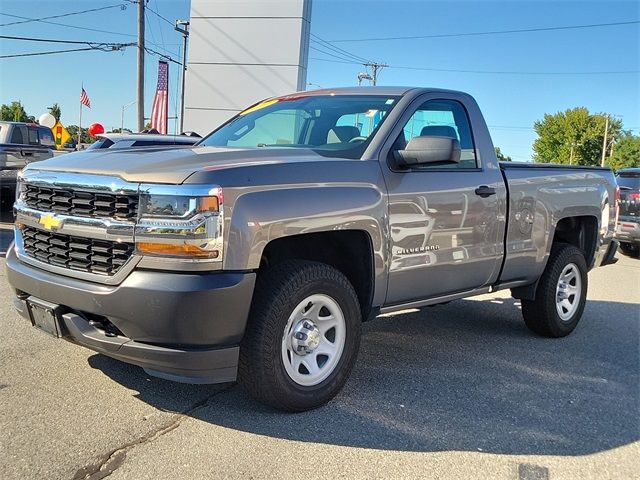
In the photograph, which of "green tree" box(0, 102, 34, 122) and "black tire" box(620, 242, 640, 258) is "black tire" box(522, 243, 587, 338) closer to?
"black tire" box(620, 242, 640, 258)

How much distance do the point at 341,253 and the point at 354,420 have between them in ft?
3.43

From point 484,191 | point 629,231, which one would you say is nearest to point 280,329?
point 484,191

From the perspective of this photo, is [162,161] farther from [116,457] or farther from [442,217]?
[442,217]

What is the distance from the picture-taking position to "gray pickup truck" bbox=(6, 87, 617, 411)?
301 cm

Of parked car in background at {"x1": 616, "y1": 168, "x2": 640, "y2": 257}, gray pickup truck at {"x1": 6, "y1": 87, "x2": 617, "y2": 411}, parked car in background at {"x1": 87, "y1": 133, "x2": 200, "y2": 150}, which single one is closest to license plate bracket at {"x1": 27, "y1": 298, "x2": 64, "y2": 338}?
gray pickup truck at {"x1": 6, "y1": 87, "x2": 617, "y2": 411}

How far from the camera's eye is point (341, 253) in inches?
155

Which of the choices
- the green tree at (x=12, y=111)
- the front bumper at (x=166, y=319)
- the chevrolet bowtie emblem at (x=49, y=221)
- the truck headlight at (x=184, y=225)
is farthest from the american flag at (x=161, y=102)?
the green tree at (x=12, y=111)

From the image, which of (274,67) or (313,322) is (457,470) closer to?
(313,322)

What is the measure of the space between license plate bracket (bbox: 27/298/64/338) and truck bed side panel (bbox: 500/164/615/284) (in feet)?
10.9

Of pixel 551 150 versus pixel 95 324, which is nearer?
pixel 95 324

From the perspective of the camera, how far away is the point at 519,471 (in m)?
3.06

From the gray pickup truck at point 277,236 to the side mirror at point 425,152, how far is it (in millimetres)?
12

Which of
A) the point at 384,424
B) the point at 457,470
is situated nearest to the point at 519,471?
the point at 457,470

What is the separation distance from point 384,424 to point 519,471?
0.78m
